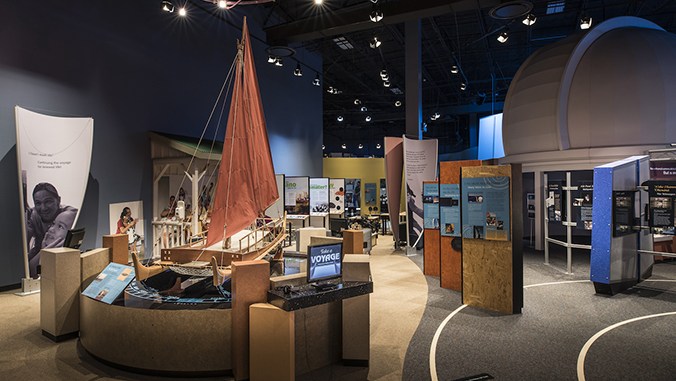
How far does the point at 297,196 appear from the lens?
41.6ft

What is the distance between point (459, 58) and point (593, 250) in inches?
494

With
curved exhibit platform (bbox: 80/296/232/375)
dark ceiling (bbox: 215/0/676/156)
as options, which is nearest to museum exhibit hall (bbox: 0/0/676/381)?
curved exhibit platform (bbox: 80/296/232/375)

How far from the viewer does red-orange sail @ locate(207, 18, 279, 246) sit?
5734 millimetres

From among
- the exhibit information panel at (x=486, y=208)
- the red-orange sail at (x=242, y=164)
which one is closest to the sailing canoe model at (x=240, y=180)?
the red-orange sail at (x=242, y=164)

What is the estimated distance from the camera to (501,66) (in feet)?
62.7

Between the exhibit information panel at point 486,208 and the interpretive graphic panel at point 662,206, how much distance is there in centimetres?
327

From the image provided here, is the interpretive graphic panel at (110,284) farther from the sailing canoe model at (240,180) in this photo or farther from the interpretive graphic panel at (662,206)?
the interpretive graphic panel at (662,206)

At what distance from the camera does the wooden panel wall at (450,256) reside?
7215 mm

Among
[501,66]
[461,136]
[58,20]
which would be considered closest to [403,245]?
[58,20]

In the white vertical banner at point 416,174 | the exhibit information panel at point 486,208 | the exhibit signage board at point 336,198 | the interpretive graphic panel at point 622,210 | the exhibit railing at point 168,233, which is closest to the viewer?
the exhibit information panel at point 486,208

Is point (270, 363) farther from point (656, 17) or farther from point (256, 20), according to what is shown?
point (656, 17)

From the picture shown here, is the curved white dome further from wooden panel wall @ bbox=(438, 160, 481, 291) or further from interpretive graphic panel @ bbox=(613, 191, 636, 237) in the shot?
wooden panel wall @ bbox=(438, 160, 481, 291)

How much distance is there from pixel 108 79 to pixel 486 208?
8448 millimetres

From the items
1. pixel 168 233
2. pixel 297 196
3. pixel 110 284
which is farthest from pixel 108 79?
pixel 110 284
